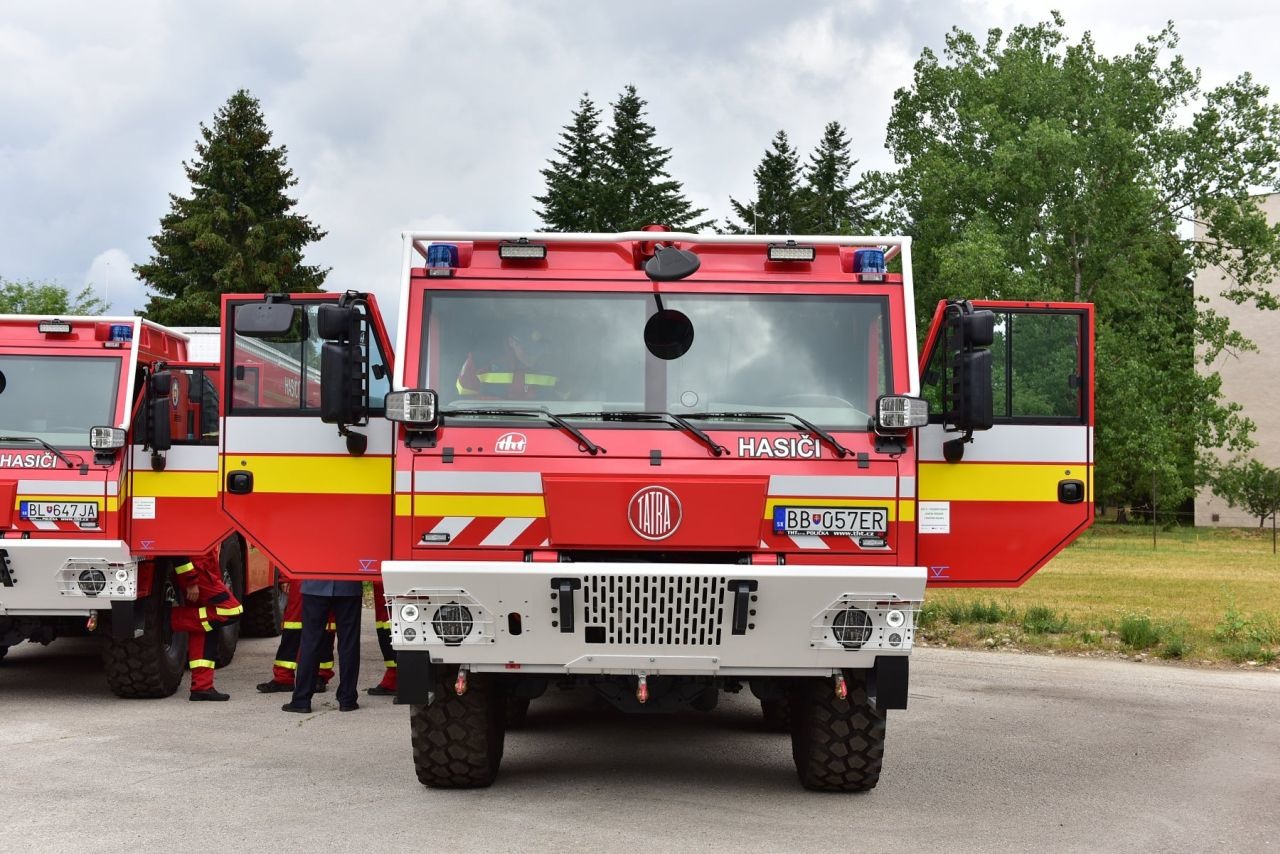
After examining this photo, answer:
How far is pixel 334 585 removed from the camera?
33.9 feet

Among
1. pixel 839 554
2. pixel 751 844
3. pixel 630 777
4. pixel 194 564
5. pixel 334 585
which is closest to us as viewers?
pixel 751 844

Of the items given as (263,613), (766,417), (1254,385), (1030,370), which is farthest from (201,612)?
(1254,385)

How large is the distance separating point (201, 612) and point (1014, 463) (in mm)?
6480

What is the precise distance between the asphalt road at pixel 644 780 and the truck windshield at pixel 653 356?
1.91 m

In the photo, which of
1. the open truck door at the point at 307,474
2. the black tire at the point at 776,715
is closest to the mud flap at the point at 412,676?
the open truck door at the point at 307,474

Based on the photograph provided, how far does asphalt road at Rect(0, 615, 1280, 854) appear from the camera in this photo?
6.64m

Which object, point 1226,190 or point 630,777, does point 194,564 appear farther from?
point 1226,190

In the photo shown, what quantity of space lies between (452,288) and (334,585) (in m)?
3.82

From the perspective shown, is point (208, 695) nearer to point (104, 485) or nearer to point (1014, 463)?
point (104, 485)

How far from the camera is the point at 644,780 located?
26.1 feet

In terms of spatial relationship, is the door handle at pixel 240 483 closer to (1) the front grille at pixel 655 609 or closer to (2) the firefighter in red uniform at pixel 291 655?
(1) the front grille at pixel 655 609

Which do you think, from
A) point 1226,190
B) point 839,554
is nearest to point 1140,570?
point 1226,190

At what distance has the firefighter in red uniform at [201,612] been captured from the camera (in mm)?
11133

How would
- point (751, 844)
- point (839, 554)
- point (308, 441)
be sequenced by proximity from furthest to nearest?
point (308, 441) < point (839, 554) < point (751, 844)
